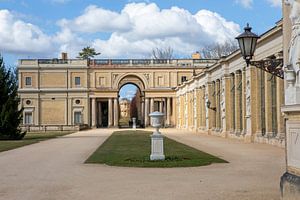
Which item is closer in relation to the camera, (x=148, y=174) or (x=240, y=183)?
(x=240, y=183)

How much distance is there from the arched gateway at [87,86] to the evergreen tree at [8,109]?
4064 cm

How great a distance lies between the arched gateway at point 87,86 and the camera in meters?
81.2

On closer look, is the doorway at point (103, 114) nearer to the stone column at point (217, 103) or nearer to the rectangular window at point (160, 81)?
the rectangular window at point (160, 81)

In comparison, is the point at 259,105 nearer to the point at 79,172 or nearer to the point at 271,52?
the point at 271,52

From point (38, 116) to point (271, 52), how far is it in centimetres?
5950

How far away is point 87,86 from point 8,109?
43.4 metres

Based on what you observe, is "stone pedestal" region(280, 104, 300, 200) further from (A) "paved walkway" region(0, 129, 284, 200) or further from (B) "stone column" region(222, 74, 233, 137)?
(B) "stone column" region(222, 74, 233, 137)

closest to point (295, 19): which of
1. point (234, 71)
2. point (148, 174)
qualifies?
point (148, 174)

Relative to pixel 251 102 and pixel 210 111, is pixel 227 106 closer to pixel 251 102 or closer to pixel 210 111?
pixel 210 111

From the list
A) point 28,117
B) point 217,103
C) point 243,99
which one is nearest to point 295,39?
point 243,99

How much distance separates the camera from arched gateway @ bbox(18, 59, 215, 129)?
81188mm

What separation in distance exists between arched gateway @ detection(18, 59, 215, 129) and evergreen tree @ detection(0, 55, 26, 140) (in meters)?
40.6

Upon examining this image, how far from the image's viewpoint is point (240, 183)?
11.2m

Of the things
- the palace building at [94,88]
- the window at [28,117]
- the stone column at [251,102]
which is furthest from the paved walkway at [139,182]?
the window at [28,117]
